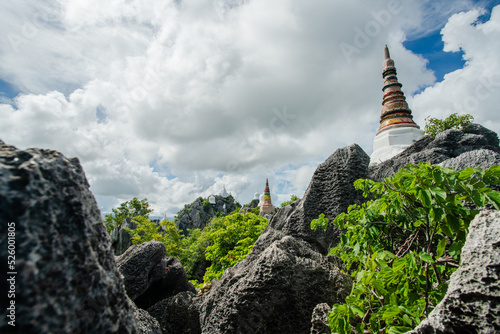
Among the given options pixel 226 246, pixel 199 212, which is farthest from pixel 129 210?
pixel 226 246

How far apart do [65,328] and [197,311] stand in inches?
128

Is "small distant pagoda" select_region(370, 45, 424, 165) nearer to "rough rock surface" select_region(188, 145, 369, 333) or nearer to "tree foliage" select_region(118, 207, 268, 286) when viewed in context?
"tree foliage" select_region(118, 207, 268, 286)

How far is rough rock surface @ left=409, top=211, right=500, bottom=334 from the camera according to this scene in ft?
3.96

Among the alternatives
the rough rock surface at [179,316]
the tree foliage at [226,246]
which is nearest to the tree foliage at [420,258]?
the rough rock surface at [179,316]

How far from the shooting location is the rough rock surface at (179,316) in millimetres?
3676

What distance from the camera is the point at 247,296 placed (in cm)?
282

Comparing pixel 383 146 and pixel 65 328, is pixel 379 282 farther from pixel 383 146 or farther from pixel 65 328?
A: pixel 383 146

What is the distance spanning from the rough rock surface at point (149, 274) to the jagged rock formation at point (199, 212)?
39.3m

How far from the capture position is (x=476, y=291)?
124cm

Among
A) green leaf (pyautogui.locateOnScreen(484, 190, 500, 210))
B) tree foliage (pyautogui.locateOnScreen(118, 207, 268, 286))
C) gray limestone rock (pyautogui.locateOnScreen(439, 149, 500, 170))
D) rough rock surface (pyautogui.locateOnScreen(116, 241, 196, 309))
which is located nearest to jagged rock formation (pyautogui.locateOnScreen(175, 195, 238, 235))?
tree foliage (pyautogui.locateOnScreen(118, 207, 268, 286))

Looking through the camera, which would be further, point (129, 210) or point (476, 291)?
point (129, 210)

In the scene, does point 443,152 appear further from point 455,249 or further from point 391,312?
point 391,312

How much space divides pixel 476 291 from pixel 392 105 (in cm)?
2508

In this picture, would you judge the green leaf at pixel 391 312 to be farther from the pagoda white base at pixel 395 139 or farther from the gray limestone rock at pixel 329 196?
the pagoda white base at pixel 395 139
